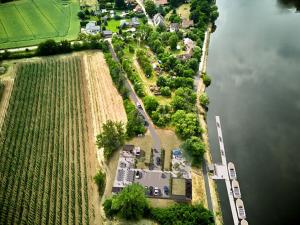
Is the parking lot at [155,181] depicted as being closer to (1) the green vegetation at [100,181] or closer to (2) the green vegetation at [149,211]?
(2) the green vegetation at [149,211]

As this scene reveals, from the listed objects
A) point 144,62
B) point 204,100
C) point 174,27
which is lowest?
point 204,100

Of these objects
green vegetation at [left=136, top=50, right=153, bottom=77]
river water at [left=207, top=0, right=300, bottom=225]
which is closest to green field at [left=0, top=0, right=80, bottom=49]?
green vegetation at [left=136, top=50, right=153, bottom=77]

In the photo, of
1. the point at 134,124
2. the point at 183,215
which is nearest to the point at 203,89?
the point at 134,124

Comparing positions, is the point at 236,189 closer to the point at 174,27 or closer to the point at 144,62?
the point at 144,62

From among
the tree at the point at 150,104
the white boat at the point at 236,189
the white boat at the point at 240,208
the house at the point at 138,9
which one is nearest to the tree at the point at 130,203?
the white boat at the point at 240,208

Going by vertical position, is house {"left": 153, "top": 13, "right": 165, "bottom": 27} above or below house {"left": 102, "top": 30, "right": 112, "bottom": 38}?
above

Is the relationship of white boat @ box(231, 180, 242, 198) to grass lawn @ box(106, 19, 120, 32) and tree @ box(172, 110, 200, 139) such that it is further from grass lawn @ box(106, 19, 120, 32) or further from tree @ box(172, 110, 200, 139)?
grass lawn @ box(106, 19, 120, 32)

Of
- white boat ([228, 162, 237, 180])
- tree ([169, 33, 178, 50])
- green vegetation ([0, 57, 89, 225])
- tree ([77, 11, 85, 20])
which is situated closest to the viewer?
green vegetation ([0, 57, 89, 225])
